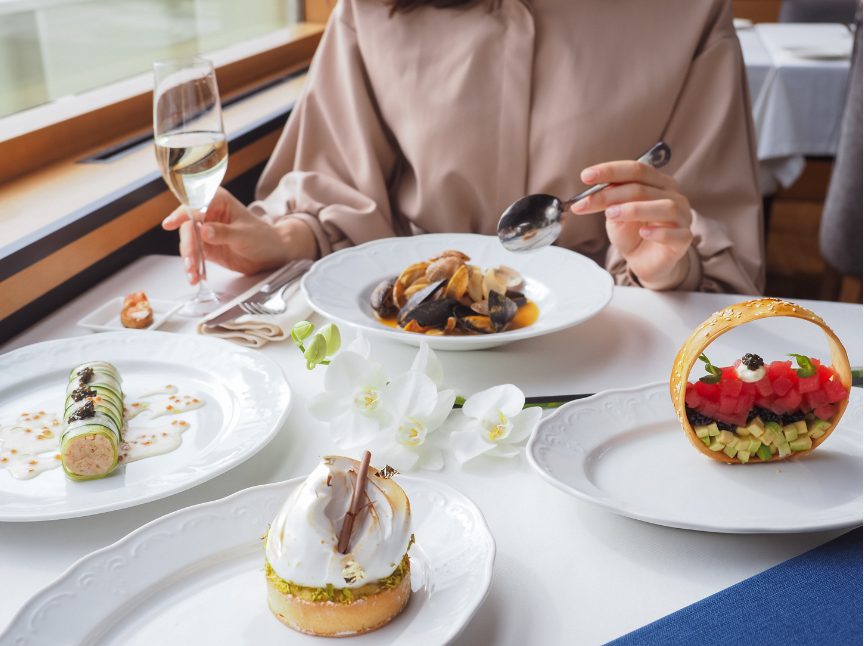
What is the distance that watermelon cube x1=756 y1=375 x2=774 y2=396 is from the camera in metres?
0.65

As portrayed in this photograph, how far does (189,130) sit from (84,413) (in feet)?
1.54

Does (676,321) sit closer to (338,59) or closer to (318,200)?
(318,200)

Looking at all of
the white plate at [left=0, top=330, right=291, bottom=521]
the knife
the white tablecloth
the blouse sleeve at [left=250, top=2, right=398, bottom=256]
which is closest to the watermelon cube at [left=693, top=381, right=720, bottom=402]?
the white plate at [left=0, top=330, right=291, bottom=521]

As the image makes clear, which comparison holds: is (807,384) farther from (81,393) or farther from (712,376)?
(81,393)

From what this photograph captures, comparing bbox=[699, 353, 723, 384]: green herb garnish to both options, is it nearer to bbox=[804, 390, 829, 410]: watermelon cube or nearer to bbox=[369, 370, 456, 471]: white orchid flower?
bbox=[804, 390, 829, 410]: watermelon cube

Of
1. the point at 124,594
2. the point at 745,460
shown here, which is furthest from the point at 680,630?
the point at 124,594

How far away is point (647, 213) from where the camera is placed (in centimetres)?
101

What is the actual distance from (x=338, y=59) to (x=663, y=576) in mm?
1249

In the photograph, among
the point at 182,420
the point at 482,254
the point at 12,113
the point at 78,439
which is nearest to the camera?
the point at 78,439

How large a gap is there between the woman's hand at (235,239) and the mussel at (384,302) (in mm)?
276

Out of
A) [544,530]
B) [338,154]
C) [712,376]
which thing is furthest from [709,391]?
[338,154]

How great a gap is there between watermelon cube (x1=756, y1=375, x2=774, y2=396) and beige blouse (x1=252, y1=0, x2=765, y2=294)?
→ 0.65 m

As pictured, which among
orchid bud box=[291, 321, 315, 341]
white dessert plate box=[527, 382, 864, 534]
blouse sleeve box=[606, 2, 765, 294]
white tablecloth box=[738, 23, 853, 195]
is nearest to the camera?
white dessert plate box=[527, 382, 864, 534]

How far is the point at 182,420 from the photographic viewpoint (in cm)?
76
